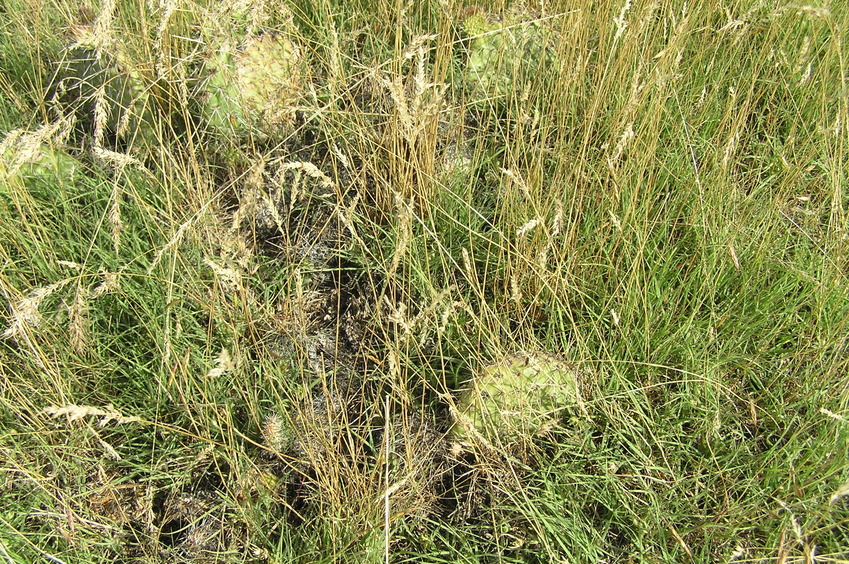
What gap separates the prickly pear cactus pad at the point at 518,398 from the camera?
4.75 ft

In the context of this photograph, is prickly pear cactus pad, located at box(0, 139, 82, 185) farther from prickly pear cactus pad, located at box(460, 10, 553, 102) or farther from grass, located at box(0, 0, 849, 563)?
prickly pear cactus pad, located at box(460, 10, 553, 102)

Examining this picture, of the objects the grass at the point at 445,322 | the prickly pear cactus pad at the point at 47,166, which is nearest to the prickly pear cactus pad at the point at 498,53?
the grass at the point at 445,322

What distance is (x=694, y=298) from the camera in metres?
1.61

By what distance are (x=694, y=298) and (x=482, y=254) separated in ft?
1.76

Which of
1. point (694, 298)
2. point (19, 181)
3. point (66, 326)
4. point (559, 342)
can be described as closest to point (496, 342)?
point (559, 342)

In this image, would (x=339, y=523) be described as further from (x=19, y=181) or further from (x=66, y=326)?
(x=19, y=181)

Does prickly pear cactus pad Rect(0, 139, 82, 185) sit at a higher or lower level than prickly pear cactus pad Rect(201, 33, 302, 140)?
lower

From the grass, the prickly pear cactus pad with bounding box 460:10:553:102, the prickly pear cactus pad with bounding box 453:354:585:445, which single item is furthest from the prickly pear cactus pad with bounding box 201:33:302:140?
the prickly pear cactus pad with bounding box 453:354:585:445

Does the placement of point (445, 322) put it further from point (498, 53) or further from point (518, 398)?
point (498, 53)

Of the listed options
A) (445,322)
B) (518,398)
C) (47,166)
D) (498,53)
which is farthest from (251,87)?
(518,398)

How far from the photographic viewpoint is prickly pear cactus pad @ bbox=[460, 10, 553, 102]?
196cm

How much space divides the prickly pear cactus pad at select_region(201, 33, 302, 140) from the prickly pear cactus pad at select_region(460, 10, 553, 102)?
0.54 metres

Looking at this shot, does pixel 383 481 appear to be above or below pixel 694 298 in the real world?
below

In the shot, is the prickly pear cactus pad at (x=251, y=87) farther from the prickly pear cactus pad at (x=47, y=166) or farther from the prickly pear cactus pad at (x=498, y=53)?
the prickly pear cactus pad at (x=498, y=53)
